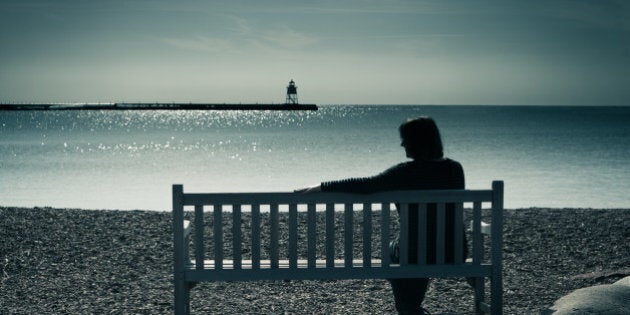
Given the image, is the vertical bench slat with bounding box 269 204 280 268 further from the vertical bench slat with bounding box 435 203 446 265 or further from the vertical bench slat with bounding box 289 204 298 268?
the vertical bench slat with bounding box 435 203 446 265

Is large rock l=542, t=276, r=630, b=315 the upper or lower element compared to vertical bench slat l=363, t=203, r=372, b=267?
lower

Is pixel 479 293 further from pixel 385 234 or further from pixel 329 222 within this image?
pixel 329 222

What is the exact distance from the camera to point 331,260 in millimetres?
4062

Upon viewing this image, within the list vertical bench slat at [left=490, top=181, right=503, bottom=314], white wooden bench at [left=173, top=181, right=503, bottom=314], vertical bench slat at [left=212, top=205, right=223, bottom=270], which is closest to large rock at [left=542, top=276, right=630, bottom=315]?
vertical bench slat at [left=490, top=181, right=503, bottom=314]

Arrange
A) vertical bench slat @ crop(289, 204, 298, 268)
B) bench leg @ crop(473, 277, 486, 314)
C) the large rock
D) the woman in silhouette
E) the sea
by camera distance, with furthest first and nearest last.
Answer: the sea < bench leg @ crop(473, 277, 486, 314) < the large rock < the woman in silhouette < vertical bench slat @ crop(289, 204, 298, 268)

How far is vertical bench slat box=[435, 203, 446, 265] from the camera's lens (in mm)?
4008

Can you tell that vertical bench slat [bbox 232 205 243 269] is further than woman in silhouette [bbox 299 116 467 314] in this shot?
No

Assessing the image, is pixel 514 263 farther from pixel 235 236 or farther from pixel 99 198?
pixel 99 198

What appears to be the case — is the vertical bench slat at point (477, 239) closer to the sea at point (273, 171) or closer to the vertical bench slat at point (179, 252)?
the vertical bench slat at point (179, 252)

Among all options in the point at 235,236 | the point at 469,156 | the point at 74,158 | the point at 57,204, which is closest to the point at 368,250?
the point at 235,236

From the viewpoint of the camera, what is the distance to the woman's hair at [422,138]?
13.3 ft

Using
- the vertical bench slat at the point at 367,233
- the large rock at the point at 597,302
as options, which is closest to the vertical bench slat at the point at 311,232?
the vertical bench slat at the point at 367,233

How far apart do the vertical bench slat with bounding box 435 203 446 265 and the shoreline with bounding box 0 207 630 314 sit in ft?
5.54

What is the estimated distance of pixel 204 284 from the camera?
658 centimetres
